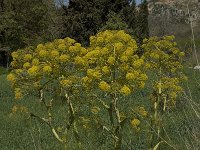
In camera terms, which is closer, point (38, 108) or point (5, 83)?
point (38, 108)

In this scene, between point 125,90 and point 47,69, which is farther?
point 47,69

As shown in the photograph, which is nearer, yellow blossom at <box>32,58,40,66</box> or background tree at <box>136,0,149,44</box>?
yellow blossom at <box>32,58,40,66</box>

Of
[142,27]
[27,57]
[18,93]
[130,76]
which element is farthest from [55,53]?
[142,27]

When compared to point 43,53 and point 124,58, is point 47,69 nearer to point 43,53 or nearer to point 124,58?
point 43,53

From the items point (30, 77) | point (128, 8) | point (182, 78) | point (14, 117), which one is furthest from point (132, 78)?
point (128, 8)

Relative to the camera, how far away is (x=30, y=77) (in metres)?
5.72

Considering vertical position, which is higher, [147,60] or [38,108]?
[147,60]

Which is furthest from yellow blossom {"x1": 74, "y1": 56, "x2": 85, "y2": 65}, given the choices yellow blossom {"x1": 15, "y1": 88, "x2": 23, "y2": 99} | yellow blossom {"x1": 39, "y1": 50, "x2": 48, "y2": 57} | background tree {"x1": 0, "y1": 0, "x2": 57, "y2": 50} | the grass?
background tree {"x1": 0, "y1": 0, "x2": 57, "y2": 50}

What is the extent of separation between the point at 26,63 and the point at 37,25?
2009 inches

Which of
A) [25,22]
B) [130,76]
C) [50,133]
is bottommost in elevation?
[50,133]

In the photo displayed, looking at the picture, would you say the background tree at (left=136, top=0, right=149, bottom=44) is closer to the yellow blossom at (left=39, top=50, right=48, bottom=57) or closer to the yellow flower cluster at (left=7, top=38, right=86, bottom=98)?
the yellow flower cluster at (left=7, top=38, right=86, bottom=98)

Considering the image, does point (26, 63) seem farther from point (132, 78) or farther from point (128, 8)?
point (128, 8)

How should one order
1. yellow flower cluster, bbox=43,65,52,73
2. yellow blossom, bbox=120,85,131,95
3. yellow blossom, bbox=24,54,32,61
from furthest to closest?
yellow blossom, bbox=24,54,32,61, yellow flower cluster, bbox=43,65,52,73, yellow blossom, bbox=120,85,131,95

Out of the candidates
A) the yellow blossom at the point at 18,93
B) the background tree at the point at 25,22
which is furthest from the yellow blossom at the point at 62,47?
the background tree at the point at 25,22
